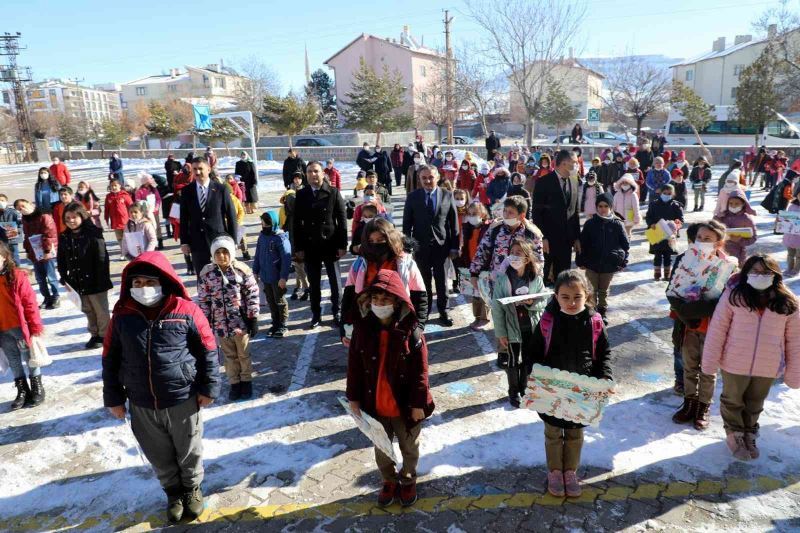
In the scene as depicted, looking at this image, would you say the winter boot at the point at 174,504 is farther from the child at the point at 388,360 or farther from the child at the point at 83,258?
the child at the point at 83,258

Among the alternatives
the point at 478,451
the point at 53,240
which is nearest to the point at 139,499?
the point at 478,451

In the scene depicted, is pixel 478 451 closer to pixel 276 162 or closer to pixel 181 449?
pixel 181 449

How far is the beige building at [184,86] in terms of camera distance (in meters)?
83.1

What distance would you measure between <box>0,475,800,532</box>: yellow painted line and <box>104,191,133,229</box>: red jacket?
7.51m

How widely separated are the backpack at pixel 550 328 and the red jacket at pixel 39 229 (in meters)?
7.53

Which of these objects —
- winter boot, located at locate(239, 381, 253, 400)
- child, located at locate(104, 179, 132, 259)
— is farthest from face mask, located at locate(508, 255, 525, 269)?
child, located at locate(104, 179, 132, 259)

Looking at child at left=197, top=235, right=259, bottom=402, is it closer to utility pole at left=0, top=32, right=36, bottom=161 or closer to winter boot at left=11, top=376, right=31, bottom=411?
winter boot at left=11, top=376, right=31, bottom=411

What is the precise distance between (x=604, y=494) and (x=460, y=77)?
3712 centimetres

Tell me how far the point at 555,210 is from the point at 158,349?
15.8ft

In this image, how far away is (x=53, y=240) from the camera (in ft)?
26.1

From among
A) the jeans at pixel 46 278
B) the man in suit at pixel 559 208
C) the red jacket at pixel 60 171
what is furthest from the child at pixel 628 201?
the red jacket at pixel 60 171

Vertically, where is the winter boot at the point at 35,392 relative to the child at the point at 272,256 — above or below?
below

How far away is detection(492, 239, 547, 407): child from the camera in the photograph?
4.64 m

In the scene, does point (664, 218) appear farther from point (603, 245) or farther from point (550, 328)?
point (550, 328)
